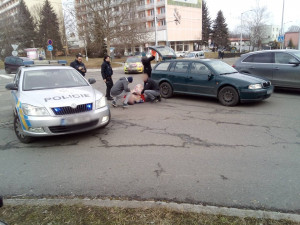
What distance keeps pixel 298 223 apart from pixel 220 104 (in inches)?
237

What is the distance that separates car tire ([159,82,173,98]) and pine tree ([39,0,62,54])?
50.7m

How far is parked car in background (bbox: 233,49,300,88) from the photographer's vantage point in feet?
29.5

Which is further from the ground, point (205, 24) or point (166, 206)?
point (205, 24)

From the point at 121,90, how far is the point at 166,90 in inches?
80.5

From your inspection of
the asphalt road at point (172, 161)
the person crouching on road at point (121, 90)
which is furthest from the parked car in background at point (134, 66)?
the asphalt road at point (172, 161)

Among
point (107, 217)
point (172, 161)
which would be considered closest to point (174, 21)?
point (172, 161)

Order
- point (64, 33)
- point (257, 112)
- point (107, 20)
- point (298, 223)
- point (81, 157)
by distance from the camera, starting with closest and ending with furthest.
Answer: point (298, 223) → point (81, 157) → point (257, 112) → point (107, 20) → point (64, 33)

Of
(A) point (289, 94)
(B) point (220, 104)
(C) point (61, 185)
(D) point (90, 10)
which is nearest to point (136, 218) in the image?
(C) point (61, 185)

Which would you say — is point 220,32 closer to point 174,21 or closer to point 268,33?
point 174,21

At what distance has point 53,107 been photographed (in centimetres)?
459

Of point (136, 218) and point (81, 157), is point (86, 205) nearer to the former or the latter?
point (136, 218)

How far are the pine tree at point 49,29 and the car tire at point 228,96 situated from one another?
5312cm

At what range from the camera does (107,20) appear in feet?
112

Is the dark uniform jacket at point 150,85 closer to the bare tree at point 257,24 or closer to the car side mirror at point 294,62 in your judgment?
the car side mirror at point 294,62
